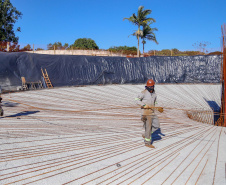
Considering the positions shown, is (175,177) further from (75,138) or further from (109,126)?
(109,126)

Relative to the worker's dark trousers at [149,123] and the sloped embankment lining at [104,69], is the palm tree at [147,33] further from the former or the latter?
the worker's dark trousers at [149,123]

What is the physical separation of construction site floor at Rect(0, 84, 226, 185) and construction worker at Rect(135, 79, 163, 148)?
292 mm

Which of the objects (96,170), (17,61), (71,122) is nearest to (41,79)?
(17,61)

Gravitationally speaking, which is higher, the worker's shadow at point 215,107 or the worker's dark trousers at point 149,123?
the worker's dark trousers at point 149,123

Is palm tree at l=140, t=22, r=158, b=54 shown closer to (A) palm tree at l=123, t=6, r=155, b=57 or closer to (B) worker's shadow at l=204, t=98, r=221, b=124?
(A) palm tree at l=123, t=6, r=155, b=57

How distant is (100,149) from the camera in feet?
13.4

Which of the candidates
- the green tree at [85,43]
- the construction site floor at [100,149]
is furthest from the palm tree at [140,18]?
the construction site floor at [100,149]

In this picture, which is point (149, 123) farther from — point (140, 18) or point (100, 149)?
point (140, 18)

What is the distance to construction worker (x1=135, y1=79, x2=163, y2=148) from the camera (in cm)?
428

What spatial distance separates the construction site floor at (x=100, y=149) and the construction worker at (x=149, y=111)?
11.5 inches

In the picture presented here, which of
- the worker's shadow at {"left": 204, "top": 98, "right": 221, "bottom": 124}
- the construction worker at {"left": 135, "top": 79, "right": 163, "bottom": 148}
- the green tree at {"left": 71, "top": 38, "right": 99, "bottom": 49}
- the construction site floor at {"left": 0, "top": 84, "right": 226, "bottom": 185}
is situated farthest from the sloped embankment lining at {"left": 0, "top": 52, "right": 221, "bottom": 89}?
the green tree at {"left": 71, "top": 38, "right": 99, "bottom": 49}

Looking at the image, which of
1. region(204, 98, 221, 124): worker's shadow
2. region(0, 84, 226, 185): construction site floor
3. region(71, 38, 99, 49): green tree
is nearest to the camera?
region(0, 84, 226, 185): construction site floor

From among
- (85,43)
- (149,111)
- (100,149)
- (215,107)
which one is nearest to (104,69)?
(215,107)

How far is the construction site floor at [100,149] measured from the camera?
3061mm
